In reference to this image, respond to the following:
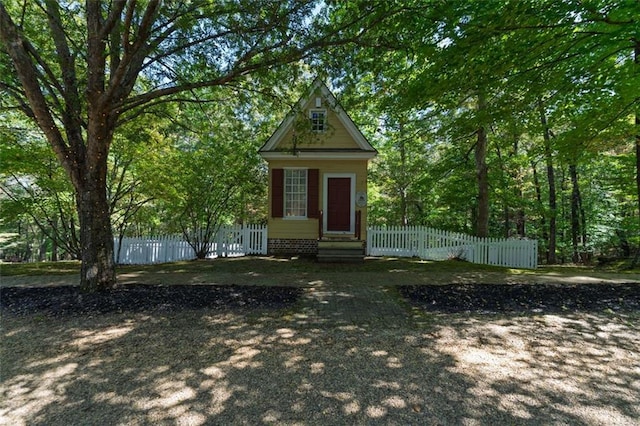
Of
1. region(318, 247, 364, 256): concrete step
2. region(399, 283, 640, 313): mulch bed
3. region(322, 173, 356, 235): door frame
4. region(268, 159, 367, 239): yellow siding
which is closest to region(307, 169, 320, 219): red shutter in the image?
region(268, 159, 367, 239): yellow siding

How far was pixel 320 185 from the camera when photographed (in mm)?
11555

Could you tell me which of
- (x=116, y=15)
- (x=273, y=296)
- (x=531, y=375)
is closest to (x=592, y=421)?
(x=531, y=375)

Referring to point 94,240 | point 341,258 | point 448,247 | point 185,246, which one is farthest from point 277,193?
point 94,240

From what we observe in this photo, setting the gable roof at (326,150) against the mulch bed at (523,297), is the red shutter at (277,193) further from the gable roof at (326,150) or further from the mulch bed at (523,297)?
the mulch bed at (523,297)

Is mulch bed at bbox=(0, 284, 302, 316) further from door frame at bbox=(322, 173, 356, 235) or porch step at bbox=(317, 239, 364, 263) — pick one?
door frame at bbox=(322, 173, 356, 235)

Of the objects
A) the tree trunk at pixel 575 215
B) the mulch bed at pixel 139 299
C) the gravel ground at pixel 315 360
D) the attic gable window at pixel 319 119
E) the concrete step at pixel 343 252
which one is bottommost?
the gravel ground at pixel 315 360

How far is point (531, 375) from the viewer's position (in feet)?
9.26

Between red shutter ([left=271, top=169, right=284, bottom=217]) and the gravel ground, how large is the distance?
21.3 feet

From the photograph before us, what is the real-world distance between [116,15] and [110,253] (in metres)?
3.55

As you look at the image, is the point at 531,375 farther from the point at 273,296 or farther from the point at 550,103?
the point at 550,103

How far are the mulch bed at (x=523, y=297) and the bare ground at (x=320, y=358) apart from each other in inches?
1.9

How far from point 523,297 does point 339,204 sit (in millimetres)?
7058

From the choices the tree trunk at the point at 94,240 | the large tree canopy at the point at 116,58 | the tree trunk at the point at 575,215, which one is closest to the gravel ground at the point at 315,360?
the tree trunk at the point at 94,240

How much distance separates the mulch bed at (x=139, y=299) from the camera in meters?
4.55
